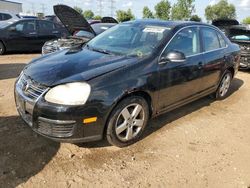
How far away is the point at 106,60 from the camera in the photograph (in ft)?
12.9

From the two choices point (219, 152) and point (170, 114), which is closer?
point (219, 152)

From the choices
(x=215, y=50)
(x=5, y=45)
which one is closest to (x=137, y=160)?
(x=215, y=50)

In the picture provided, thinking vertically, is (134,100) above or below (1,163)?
above

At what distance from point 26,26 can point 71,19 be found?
9.66 ft

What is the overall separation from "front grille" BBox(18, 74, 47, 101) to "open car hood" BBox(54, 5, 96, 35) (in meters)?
5.86

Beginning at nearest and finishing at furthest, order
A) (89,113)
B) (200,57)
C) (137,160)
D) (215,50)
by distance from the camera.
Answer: (89,113), (137,160), (200,57), (215,50)

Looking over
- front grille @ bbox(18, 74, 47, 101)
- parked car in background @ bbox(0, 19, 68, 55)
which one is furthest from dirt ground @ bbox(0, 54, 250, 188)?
parked car in background @ bbox(0, 19, 68, 55)

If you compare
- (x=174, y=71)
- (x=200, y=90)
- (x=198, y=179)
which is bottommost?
(x=198, y=179)

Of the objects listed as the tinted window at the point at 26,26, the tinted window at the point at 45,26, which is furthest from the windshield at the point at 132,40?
the tinted window at the point at 45,26

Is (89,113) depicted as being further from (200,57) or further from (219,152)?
(200,57)

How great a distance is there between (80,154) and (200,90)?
2601 mm

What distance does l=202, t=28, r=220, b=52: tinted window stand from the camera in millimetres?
5241

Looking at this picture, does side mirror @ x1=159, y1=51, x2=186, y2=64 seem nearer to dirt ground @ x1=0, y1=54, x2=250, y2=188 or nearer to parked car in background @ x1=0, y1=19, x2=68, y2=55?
dirt ground @ x1=0, y1=54, x2=250, y2=188

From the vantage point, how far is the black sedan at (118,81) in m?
3.32
